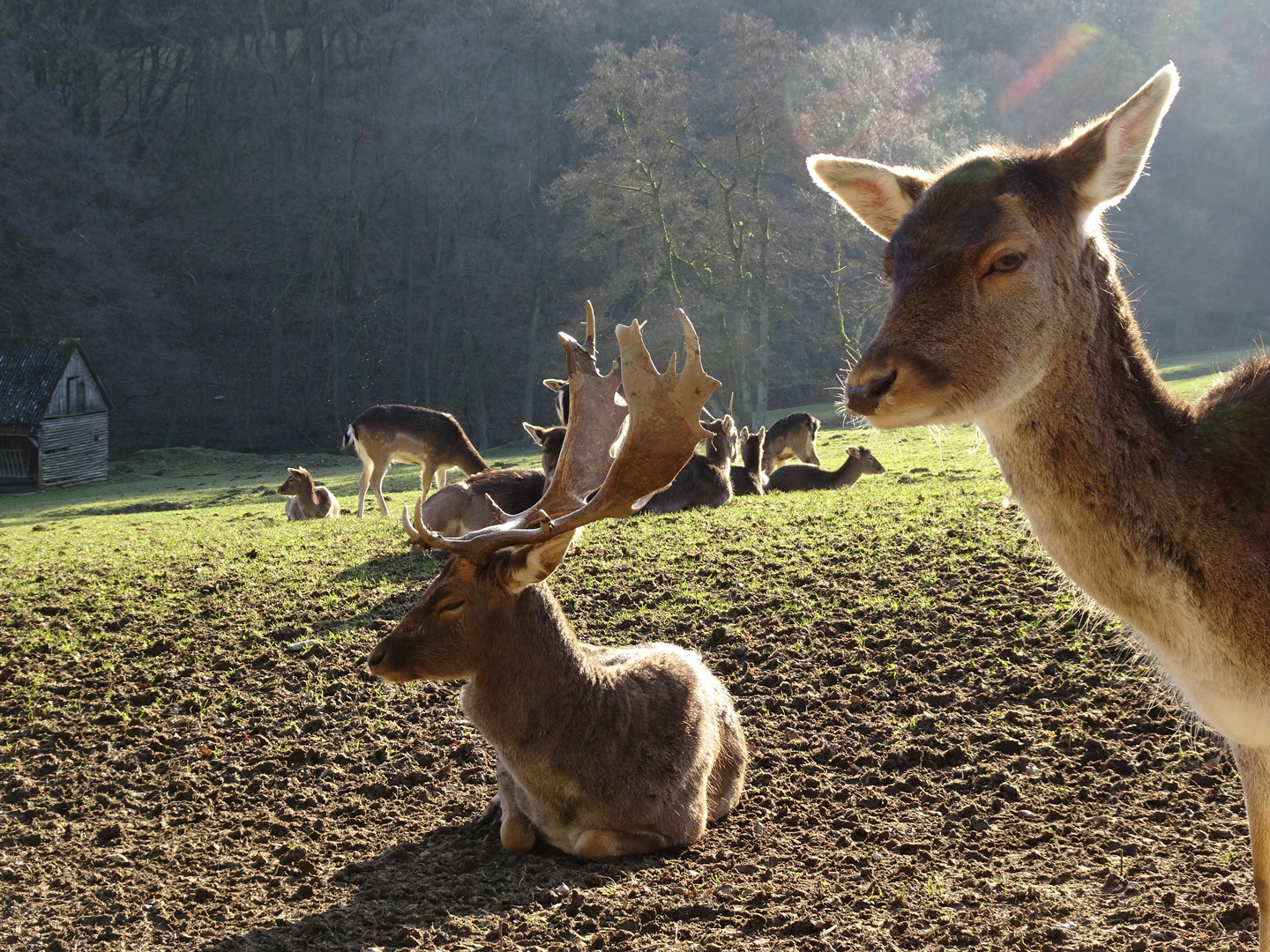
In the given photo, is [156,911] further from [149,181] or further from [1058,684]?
[149,181]

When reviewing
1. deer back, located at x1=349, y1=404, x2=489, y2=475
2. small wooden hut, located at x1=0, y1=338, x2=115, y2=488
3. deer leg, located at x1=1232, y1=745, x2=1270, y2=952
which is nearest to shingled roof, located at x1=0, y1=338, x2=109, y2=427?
small wooden hut, located at x1=0, y1=338, x2=115, y2=488

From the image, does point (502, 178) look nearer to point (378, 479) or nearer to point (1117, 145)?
point (378, 479)

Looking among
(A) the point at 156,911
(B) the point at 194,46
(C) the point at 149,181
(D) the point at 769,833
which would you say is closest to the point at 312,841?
(A) the point at 156,911

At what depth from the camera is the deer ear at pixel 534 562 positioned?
4.26 metres

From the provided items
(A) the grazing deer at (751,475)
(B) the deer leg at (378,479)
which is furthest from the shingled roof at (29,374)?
(A) the grazing deer at (751,475)

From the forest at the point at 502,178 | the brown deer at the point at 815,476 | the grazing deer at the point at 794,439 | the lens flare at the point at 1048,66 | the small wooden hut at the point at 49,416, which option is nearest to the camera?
the brown deer at the point at 815,476

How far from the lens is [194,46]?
37906 millimetres

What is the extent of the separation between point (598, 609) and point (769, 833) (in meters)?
2.86

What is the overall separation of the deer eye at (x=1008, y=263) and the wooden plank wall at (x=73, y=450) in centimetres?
2543

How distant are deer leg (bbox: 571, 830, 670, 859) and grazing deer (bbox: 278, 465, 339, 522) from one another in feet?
37.0

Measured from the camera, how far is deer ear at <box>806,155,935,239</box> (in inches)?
128

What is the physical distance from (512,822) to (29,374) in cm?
2485

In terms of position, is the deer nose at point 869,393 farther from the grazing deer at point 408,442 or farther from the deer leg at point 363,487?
the grazing deer at point 408,442

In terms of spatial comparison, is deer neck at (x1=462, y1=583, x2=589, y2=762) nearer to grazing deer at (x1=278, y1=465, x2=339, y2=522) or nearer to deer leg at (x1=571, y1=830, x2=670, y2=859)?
deer leg at (x1=571, y1=830, x2=670, y2=859)
